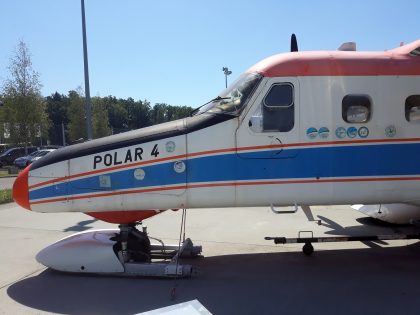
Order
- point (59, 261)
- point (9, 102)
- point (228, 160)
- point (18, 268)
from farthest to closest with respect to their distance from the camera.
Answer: point (9, 102)
point (18, 268)
point (59, 261)
point (228, 160)

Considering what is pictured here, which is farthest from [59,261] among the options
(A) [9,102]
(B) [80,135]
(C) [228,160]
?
(B) [80,135]

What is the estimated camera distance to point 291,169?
18.5 feet

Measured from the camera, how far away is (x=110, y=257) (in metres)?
5.92

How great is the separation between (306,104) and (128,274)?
135 inches

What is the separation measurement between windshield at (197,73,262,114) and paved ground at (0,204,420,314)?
7.76ft

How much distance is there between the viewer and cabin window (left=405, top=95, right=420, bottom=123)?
5793mm

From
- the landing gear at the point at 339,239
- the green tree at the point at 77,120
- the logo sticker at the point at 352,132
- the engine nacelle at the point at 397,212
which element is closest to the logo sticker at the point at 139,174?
the landing gear at the point at 339,239

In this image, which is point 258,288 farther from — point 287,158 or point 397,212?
point 397,212

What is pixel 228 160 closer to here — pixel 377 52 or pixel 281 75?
pixel 281 75

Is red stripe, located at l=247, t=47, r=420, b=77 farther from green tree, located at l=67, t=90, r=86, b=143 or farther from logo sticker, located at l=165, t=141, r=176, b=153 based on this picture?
green tree, located at l=67, t=90, r=86, b=143

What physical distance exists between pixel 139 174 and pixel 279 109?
2100mm

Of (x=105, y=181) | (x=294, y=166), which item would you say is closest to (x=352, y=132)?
(x=294, y=166)

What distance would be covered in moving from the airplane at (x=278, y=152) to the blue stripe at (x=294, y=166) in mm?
13

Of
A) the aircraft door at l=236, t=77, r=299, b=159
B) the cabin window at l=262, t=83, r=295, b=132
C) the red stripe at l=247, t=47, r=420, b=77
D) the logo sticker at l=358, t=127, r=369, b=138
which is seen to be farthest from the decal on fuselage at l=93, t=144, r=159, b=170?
the logo sticker at l=358, t=127, r=369, b=138
